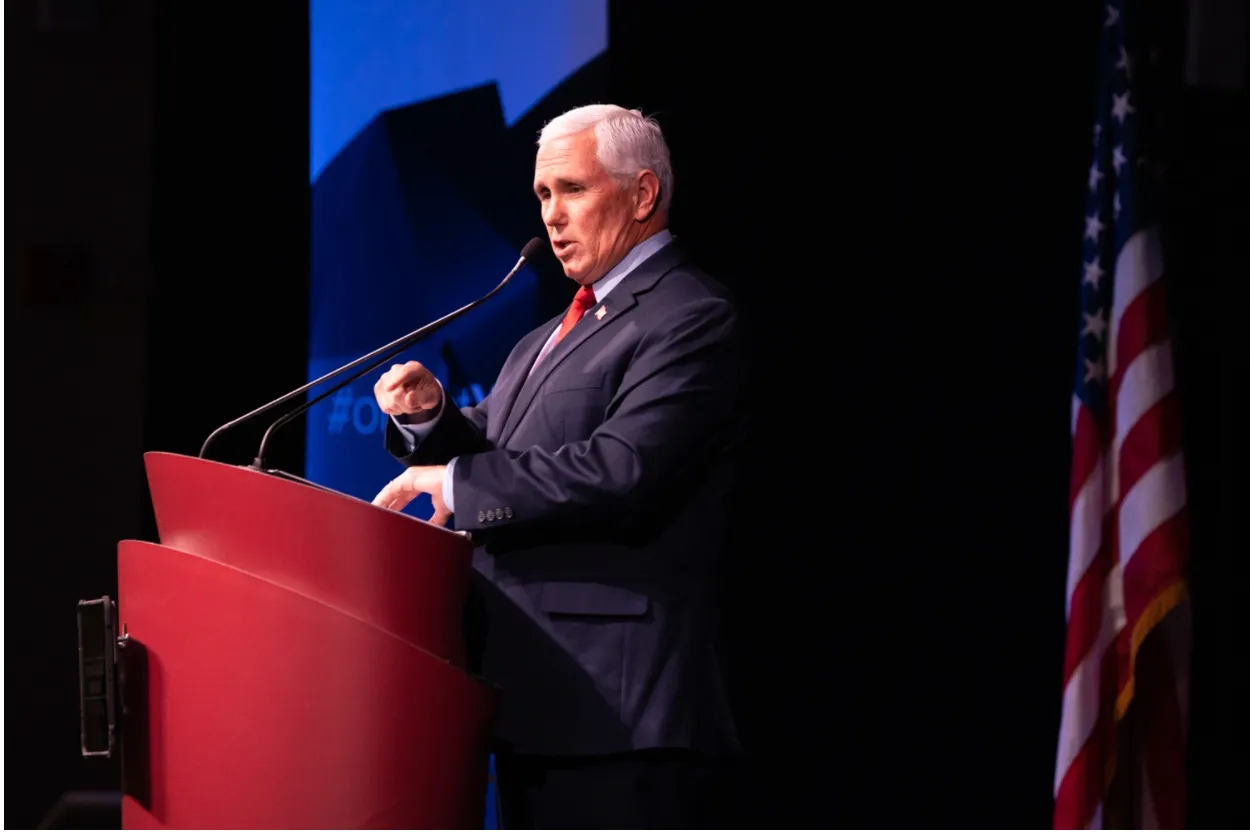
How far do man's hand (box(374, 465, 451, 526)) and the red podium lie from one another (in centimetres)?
23

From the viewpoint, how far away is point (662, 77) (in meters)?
2.62

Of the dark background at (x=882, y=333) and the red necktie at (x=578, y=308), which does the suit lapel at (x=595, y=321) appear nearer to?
the red necktie at (x=578, y=308)

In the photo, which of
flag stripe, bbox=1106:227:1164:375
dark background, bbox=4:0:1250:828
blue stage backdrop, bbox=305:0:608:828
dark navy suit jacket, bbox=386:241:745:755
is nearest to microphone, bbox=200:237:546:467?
dark navy suit jacket, bbox=386:241:745:755

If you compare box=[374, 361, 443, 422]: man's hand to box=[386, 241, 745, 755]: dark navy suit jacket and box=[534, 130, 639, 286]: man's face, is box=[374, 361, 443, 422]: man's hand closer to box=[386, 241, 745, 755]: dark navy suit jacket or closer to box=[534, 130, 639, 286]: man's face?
box=[386, 241, 745, 755]: dark navy suit jacket

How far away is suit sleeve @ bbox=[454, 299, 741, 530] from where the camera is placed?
1.75 meters

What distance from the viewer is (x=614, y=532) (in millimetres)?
1820

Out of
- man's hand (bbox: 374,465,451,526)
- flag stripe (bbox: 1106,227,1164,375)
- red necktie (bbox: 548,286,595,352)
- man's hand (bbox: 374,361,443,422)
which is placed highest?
flag stripe (bbox: 1106,227,1164,375)

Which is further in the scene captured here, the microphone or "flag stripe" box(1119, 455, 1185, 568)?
"flag stripe" box(1119, 455, 1185, 568)

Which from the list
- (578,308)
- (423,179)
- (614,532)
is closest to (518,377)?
(578,308)

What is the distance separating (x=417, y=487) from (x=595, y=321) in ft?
1.19

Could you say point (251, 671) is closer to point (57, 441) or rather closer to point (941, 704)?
point (941, 704)

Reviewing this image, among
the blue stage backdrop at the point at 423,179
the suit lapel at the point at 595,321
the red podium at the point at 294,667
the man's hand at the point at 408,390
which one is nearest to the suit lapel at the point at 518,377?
the suit lapel at the point at 595,321

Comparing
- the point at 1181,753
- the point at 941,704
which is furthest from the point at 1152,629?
the point at 941,704

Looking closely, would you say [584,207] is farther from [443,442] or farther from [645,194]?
[443,442]
